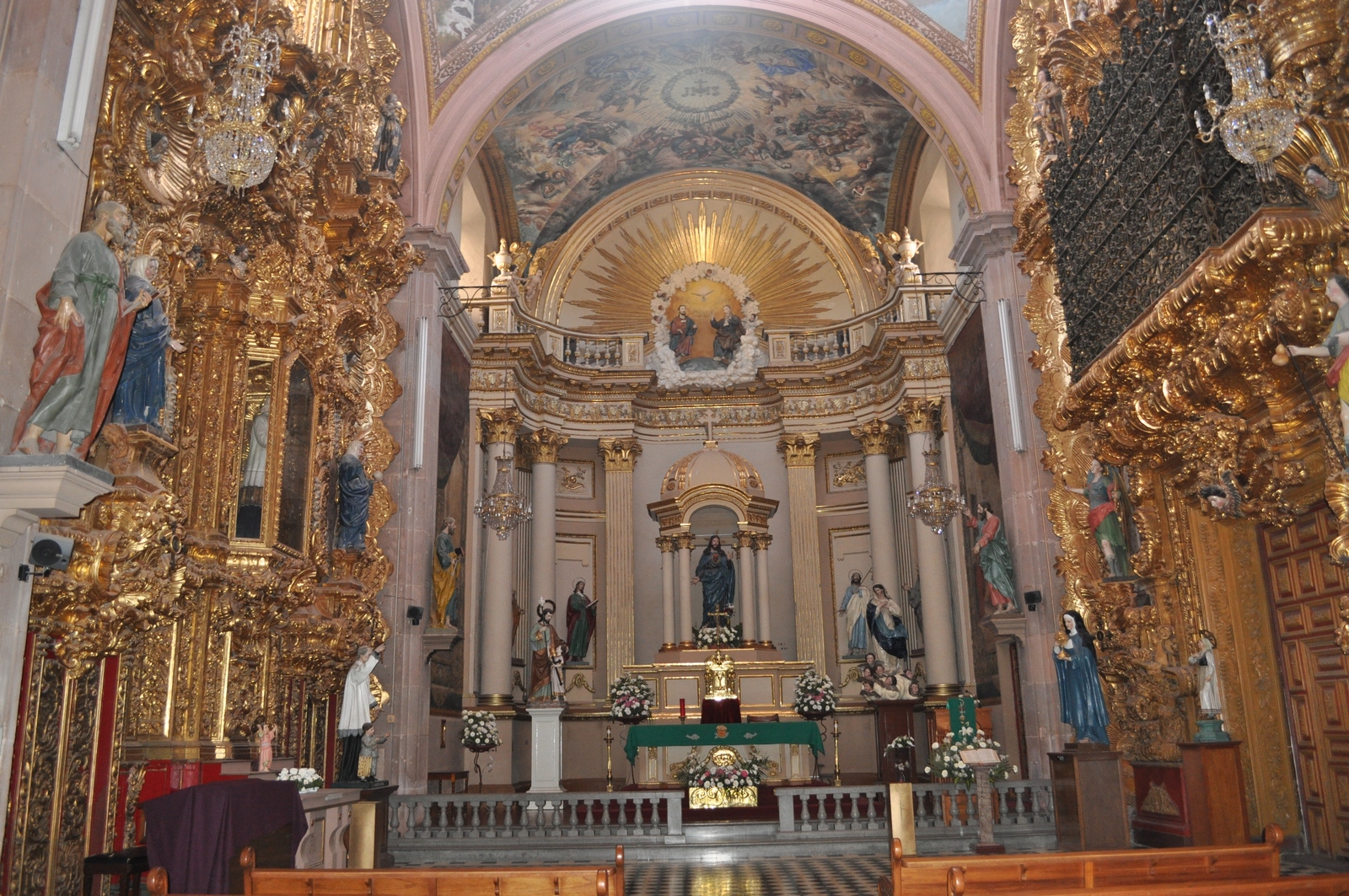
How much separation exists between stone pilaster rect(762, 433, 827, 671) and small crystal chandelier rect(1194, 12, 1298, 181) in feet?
44.7

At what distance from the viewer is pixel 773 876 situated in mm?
9719

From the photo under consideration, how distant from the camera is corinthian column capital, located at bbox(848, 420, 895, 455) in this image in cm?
1925

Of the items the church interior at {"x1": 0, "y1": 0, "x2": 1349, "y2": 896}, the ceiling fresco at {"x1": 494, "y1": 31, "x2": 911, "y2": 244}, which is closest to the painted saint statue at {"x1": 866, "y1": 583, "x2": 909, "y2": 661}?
the church interior at {"x1": 0, "y1": 0, "x2": 1349, "y2": 896}

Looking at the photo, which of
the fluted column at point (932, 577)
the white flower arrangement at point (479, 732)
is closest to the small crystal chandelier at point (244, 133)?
the white flower arrangement at point (479, 732)

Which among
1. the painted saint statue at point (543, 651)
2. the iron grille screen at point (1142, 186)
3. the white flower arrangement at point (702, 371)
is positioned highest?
the white flower arrangement at point (702, 371)

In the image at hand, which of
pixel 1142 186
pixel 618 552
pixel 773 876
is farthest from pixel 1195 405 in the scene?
pixel 618 552

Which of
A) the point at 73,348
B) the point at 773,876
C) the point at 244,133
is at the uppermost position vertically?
the point at 244,133

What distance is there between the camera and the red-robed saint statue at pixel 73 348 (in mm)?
5957

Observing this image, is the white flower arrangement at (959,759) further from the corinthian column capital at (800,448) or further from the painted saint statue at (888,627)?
the corinthian column capital at (800,448)

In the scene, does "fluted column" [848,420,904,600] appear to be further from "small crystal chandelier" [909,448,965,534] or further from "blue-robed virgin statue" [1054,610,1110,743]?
"blue-robed virgin statue" [1054,610,1110,743]

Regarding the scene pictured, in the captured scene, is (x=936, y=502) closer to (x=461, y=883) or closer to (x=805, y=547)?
(x=805, y=547)

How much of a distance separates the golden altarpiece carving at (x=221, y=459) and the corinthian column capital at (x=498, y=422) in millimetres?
4478

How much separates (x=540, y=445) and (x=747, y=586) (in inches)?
176

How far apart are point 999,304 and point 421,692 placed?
8.86 metres
